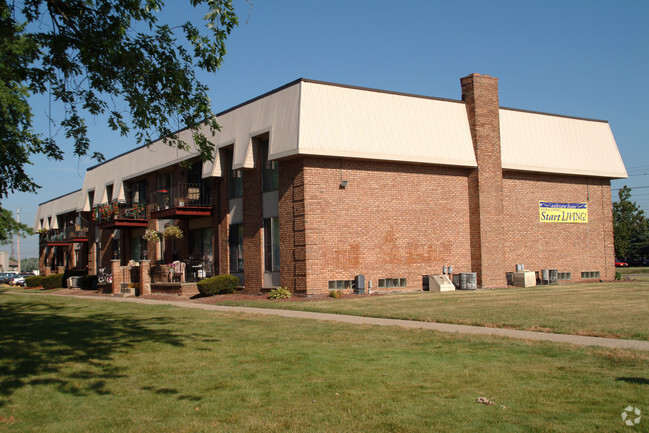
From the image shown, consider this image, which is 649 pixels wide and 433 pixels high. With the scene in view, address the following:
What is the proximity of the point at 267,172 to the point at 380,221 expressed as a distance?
17.6ft

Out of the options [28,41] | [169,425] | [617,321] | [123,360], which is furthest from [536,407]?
[28,41]

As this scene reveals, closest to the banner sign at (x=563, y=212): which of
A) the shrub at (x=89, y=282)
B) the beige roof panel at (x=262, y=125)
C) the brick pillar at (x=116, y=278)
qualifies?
the beige roof panel at (x=262, y=125)

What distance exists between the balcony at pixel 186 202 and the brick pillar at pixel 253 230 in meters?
3.67

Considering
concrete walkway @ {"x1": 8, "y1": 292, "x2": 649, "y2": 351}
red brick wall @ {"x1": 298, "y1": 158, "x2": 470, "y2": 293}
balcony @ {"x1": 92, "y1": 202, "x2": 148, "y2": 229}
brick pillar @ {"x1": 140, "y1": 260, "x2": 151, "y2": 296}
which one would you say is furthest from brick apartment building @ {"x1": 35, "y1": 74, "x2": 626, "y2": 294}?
concrete walkway @ {"x1": 8, "y1": 292, "x2": 649, "y2": 351}

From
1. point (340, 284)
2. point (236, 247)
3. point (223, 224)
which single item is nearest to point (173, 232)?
point (223, 224)

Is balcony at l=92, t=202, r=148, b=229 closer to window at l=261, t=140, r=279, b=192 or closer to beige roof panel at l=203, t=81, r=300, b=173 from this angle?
beige roof panel at l=203, t=81, r=300, b=173

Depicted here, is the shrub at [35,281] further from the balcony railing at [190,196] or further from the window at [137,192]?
the balcony railing at [190,196]

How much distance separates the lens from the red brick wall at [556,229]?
2880 cm

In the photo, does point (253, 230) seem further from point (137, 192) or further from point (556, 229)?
point (137, 192)

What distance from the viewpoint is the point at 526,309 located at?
640 inches

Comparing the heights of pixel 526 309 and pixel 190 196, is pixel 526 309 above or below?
below

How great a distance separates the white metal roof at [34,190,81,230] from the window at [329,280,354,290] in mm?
34587

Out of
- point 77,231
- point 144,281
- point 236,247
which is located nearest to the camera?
point 236,247

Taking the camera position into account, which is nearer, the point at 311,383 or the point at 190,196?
the point at 311,383
